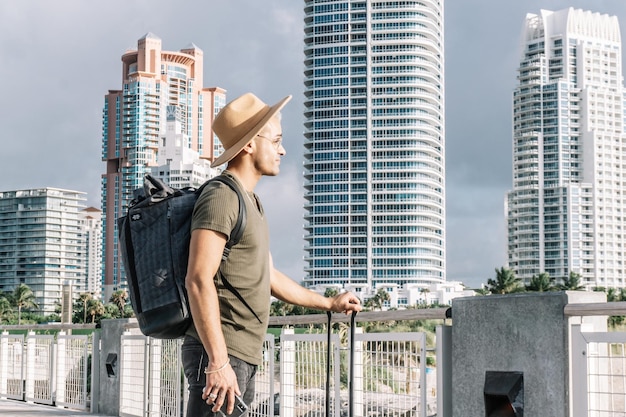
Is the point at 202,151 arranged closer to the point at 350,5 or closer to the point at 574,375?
the point at 350,5

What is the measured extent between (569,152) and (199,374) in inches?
6598

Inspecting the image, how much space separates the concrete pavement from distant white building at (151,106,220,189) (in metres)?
138

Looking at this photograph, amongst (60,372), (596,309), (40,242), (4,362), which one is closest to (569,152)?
(40,242)

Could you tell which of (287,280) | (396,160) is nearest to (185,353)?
(287,280)

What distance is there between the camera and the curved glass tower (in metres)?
133

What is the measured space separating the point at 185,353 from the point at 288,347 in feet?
11.6

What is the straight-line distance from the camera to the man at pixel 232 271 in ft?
8.38

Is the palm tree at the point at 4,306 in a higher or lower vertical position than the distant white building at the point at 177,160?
lower

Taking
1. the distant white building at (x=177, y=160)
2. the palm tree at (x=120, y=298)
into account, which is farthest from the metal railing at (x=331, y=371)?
the distant white building at (x=177, y=160)

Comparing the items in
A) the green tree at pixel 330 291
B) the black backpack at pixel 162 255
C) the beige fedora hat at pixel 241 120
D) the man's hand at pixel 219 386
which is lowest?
the green tree at pixel 330 291

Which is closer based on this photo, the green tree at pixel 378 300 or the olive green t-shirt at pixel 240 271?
the olive green t-shirt at pixel 240 271

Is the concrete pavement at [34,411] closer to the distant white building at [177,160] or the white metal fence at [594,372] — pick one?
the white metal fence at [594,372]

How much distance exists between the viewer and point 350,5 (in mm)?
138500

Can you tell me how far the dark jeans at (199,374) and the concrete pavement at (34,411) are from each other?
7004mm
